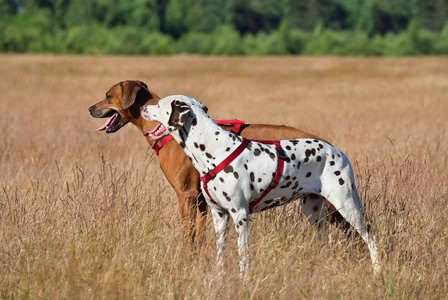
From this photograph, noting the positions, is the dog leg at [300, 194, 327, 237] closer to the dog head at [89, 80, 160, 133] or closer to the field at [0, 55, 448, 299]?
the field at [0, 55, 448, 299]

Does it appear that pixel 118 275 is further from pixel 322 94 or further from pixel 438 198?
pixel 322 94

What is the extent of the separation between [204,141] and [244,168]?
361mm

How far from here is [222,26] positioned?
329 feet

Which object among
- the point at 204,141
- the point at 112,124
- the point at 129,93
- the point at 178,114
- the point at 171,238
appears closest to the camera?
the point at 178,114

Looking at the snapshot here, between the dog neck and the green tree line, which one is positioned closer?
the dog neck

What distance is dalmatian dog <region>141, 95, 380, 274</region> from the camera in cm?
416

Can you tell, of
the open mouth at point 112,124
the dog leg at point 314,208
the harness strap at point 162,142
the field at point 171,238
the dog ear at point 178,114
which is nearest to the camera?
the field at point 171,238

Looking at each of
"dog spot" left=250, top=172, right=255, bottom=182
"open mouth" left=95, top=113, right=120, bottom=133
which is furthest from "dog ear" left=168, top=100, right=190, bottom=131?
"open mouth" left=95, top=113, right=120, bottom=133

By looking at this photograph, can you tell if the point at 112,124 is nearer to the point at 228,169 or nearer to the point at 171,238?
the point at 171,238

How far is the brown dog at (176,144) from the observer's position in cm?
491

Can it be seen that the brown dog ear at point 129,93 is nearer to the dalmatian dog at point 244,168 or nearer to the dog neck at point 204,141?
the dalmatian dog at point 244,168

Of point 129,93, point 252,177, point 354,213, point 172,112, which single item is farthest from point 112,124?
point 354,213

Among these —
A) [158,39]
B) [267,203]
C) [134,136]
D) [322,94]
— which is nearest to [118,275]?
[267,203]

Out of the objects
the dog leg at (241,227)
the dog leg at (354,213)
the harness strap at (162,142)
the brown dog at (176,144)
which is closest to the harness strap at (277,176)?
the dog leg at (241,227)
